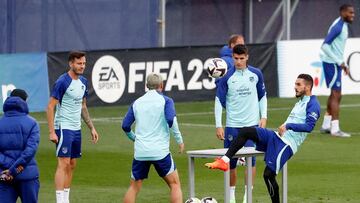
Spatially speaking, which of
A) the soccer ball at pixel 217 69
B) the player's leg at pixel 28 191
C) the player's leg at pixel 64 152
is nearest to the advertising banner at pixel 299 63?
the soccer ball at pixel 217 69

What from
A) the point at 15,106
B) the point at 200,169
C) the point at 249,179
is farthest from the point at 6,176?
the point at 200,169

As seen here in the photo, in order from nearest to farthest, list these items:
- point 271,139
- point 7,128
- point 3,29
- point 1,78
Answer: point 7,128 < point 271,139 < point 1,78 < point 3,29

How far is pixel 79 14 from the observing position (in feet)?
108

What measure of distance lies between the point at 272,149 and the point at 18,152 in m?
3.55

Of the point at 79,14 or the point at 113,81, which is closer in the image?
the point at 113,81

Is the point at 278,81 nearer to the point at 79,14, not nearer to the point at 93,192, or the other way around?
the point at 79,14

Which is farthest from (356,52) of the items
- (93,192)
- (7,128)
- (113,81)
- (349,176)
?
(7,128)

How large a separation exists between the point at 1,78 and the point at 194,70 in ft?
17.6

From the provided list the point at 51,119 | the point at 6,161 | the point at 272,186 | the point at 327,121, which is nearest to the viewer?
the point at 6,161

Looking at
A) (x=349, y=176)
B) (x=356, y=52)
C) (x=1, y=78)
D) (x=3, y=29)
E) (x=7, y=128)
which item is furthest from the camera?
(x=356, y=52)

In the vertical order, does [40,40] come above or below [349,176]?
above

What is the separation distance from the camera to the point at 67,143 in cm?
1688

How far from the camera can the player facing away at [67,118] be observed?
16.8 meters

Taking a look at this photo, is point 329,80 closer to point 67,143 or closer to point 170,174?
point 67,143
